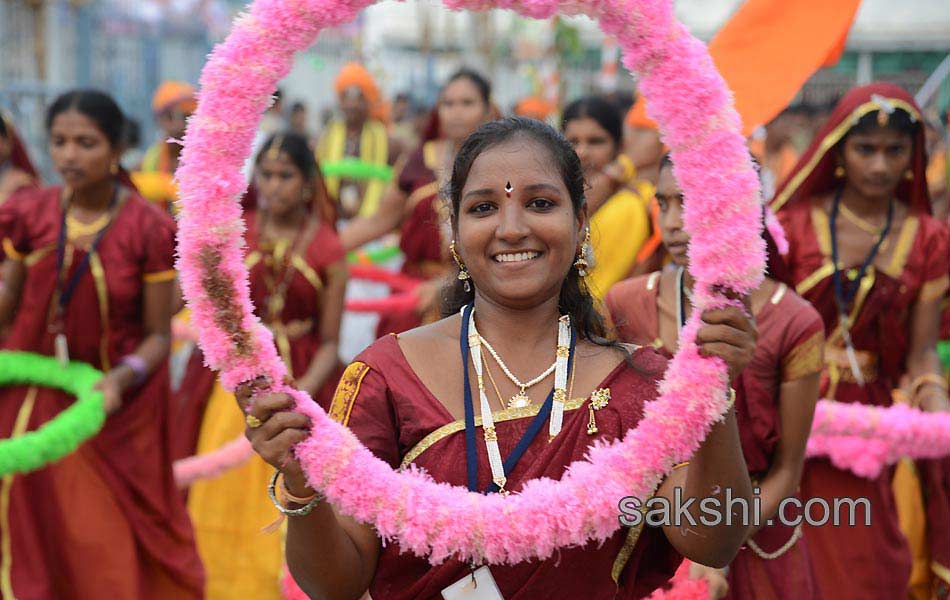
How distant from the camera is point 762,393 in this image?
396 centimetres

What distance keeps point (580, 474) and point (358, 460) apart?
0.48 m

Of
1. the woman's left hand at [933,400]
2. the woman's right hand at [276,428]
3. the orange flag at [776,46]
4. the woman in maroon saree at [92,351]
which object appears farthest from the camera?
the woman in maroon saree at [92,351]

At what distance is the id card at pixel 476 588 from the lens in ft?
8.99

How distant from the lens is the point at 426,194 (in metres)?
8.20

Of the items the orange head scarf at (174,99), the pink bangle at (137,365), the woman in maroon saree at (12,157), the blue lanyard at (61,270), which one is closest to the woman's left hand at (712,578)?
the pink bangle at (137,365)

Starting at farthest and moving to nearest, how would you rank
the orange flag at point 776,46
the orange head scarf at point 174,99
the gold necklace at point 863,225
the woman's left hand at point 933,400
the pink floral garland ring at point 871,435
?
the orange head scarf at point 174,99, the gold necklace at point 863,225, the woman's left hand at point 933,400, the pink floral garland ring at point 871,435, the orange flag at point 776,46

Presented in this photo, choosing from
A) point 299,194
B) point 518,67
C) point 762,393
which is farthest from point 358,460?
point 518,67

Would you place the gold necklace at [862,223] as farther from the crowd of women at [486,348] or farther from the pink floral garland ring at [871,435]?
the pink floral garland ring at [871,435]

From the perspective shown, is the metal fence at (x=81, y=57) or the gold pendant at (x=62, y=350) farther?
the metal fence at (x=81, y=57)

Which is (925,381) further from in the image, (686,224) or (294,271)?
(294,271)

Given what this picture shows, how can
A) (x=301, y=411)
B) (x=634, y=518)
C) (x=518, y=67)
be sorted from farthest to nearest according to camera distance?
1. (x=518, y=67)
2. (x=634, y=518)
3. (x=301, y=411)

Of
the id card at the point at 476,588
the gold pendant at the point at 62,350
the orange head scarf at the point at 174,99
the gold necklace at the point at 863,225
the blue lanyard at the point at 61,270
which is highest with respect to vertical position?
the orange head scarf at the point at 174,99

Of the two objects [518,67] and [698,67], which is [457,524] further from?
[518,67]

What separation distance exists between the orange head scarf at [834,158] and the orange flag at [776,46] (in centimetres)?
67
